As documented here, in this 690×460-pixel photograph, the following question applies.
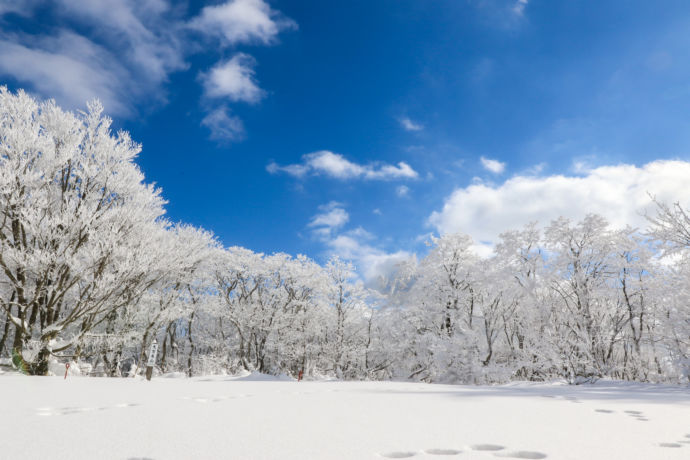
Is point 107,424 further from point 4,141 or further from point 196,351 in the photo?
point 196,351

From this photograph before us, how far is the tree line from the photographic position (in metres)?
10.2

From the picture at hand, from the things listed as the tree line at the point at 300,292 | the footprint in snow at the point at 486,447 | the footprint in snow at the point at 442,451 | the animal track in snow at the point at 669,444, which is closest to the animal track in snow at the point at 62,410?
the footprint in snow at the point at 442,451

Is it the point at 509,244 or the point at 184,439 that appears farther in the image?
the point at 509,244

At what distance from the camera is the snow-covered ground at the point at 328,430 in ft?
6.78

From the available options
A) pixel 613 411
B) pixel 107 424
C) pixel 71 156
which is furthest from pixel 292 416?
pixel 71 156

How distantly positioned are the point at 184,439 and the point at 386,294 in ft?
77.8

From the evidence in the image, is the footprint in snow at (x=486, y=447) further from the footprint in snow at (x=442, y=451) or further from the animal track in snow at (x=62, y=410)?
the animal track in snow at (x=62, y=410)

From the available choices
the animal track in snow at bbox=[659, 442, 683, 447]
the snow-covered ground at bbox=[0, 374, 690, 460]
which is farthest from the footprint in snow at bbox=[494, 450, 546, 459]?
the animal track in snow at bbox=[659, 442, 683, 447]

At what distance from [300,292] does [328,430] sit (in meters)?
24.0

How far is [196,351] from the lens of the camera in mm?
30406

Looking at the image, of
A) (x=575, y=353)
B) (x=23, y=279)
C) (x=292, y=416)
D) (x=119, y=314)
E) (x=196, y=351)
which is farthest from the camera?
(x=196, y=351)

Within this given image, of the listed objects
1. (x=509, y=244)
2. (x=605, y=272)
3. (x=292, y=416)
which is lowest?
(x=292, y=416)

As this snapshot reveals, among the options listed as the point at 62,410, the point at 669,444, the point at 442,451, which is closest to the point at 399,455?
the point at 442,451

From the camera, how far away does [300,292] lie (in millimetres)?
26281
